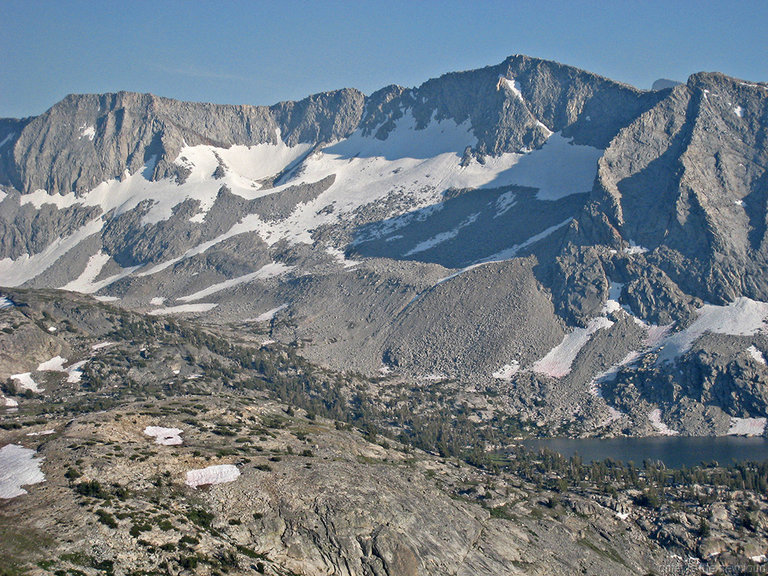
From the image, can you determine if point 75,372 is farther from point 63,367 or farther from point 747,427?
point 747,427

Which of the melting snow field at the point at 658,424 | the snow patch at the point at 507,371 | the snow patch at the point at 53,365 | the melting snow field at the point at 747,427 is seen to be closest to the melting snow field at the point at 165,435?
the snow patch at the point at 53,365

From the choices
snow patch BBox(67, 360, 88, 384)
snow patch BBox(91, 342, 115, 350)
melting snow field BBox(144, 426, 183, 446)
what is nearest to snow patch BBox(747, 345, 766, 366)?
melting snow field BBox(144, 426, 183, 446)

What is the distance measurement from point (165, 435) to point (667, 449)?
108780mm

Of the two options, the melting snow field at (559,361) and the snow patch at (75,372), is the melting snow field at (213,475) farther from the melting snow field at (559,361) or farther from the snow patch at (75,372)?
the melting snow field at (559,361)

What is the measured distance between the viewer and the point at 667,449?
15350 cm

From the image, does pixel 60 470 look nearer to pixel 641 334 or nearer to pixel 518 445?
pixel 518 445

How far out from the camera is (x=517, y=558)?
7781 cm

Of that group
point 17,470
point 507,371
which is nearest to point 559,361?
point 507,371

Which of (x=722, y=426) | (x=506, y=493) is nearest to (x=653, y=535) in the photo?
(x=506, y=493)

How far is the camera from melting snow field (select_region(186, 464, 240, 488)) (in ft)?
217

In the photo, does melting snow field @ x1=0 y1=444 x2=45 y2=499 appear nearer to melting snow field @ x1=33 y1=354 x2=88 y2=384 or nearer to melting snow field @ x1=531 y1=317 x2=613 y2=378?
melting snow field @ x1=33 y1=354 x2=88 y2=384

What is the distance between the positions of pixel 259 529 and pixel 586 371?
14032 centimetres

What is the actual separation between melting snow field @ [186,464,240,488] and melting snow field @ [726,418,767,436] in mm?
129428

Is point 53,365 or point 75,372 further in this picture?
point 53,365
